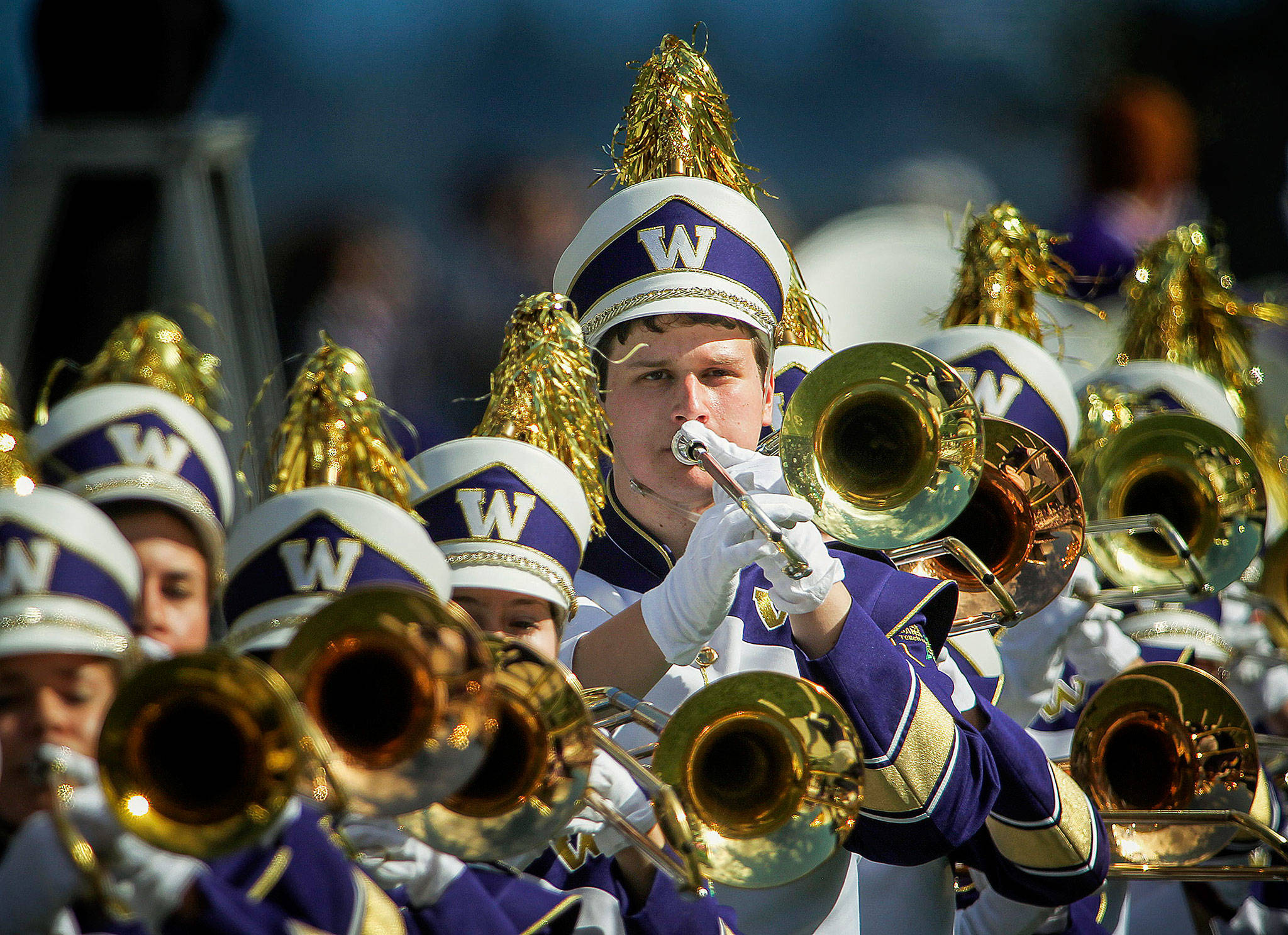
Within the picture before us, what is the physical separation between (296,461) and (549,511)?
1.57 ft

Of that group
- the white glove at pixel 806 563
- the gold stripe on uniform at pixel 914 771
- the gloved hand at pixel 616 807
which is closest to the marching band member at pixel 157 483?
the gloved hand at pixel 616 807

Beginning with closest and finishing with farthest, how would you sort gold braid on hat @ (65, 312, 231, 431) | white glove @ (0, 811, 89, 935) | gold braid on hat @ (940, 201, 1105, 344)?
white glove @ (0, 811, 89, 935) < gold braid on hat @ (65, 312, 231, 431) < gold braid on hat @ (940, 201, 1105, 344)

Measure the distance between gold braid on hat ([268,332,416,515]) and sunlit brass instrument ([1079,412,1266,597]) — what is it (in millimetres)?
1967

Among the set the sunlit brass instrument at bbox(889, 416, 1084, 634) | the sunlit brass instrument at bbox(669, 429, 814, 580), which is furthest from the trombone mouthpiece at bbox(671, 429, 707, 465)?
the sunlit brass instrument at bbox(889, 416, 1084, 634)

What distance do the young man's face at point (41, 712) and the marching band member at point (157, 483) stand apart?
9.5 inches

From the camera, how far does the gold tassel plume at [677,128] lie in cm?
396

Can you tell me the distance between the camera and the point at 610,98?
10008 mm

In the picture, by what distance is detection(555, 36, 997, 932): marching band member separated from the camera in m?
3.09

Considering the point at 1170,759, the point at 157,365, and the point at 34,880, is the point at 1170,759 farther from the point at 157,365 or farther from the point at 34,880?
the point at 34,880

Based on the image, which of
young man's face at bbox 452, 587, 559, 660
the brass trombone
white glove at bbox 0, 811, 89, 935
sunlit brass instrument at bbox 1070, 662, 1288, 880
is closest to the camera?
white glove at bbox 0, 811, 89, 935

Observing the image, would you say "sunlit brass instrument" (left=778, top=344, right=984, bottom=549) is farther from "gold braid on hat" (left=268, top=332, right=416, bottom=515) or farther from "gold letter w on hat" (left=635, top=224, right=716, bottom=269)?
"gold braid on hat" (left=268, top=332, right=416, bottom=515)

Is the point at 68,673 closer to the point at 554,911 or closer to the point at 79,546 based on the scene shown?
the point at 79,546

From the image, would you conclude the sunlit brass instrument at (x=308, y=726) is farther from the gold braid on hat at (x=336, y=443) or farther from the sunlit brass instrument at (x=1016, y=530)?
the sunlit brass instrument at (x=1016, y=530)

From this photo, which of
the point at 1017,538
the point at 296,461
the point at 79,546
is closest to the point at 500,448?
the point at 296,461
